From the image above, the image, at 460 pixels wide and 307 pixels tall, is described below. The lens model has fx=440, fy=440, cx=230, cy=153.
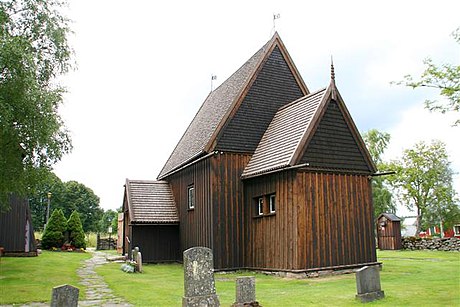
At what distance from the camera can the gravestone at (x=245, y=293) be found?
33.2 ft

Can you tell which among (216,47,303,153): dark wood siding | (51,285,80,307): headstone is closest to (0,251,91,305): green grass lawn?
A: (51,285,80,307): headstone

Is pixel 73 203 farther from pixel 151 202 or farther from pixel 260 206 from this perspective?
pixel 260 206

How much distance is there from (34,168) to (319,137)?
1077cm

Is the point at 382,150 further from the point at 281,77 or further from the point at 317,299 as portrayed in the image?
the point at 317,299

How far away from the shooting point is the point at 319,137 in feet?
57.0

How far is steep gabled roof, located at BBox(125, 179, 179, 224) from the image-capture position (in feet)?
79.3

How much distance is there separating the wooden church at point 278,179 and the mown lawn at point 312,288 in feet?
3.73

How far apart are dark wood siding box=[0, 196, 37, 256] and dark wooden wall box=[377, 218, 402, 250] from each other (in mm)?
27828

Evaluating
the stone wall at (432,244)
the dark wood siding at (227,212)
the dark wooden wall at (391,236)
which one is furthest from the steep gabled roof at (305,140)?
the dark wooden wall at (391,236)

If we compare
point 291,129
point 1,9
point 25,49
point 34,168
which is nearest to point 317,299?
point 291,129

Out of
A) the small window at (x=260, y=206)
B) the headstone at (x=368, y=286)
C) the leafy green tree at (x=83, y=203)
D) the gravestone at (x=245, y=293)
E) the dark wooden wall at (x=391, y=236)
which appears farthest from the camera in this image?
the leafy green tree at (x=83, y=203)

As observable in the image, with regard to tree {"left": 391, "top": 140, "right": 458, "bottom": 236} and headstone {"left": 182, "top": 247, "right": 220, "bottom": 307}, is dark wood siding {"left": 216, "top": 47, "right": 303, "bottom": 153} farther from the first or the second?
tree {"left": 391, "top": 140, "right": 458, "bottom": 236}

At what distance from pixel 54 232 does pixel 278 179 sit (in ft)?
82.8

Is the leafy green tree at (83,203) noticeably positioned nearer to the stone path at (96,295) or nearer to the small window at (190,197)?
the small window at (190,197)
